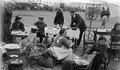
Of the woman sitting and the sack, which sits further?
the woman sitting

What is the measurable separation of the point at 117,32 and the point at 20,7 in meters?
14.8

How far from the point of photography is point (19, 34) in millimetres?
9242

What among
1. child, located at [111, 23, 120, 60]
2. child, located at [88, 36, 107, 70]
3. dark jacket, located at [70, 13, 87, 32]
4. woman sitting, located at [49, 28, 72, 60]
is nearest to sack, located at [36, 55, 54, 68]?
woman sitting, located at [49, 28, 72, 60]

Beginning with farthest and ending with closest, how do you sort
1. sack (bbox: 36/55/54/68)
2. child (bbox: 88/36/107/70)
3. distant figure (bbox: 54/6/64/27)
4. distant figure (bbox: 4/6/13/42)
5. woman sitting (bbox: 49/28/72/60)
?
1. distant figure (bbox: 54/6/64/27)
2. distant figure (bbox: 4/6/13/42)
3. woman sitting (bbox: 49/28/72/60)
4. sack (bbox: 36/55/54/68)
5. child (bbox: 88/36/107/70)

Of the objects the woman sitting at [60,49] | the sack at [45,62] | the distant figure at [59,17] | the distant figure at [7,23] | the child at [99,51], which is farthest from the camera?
the distant figure at [59,17]

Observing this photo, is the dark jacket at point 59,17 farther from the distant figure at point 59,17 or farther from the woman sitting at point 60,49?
the woman sitting at point 60,49

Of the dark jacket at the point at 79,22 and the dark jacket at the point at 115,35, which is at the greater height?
the dark jacket at the point at 79,22

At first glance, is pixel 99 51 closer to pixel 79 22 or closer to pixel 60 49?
pixel 60 49

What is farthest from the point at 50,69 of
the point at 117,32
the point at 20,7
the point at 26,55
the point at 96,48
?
the point at 20,7

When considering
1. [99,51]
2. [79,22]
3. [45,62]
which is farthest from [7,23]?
[99,51]

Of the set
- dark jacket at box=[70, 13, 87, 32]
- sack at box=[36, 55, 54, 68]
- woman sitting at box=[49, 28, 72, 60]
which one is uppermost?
dark jacket at box=[70, 13, 87, 32]

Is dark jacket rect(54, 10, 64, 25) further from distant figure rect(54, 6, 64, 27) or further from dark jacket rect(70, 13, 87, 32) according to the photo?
dark jacket rect(70, 13, 87, 32)

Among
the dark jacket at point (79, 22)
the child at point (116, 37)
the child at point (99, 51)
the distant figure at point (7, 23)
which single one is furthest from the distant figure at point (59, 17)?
the child at point (99, 51)

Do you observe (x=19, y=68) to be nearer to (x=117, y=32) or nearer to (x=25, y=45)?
(x=25, y=45)
